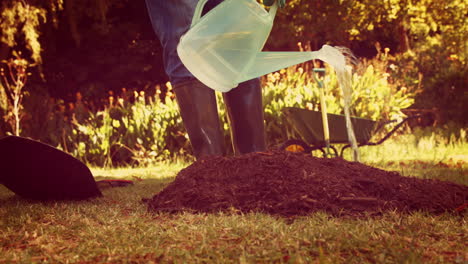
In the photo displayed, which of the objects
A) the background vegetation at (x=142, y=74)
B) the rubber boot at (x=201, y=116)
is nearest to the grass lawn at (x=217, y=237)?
the rubber boot at (x=201, y=116)

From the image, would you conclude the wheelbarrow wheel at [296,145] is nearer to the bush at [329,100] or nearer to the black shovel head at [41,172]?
the bush at [329,100]

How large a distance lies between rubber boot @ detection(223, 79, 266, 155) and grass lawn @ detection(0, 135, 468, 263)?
0.78 m

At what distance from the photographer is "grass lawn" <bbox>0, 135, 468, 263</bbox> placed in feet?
4.16

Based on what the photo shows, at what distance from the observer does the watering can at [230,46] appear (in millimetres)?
1979

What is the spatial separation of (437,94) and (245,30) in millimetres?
6310

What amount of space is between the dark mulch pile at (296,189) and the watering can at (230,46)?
0.38 meters

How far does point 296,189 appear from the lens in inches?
78.0

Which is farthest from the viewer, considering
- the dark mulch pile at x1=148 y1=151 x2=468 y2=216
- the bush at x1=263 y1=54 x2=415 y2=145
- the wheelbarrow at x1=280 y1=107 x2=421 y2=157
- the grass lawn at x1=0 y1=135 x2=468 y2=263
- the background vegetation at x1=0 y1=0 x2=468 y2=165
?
the background vegetation at x1=0 y1=0 x2=468 y2=165

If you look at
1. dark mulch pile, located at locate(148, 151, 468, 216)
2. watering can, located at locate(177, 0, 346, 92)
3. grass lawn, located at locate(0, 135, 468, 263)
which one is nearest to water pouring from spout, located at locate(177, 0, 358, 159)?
watering can, located at locate(177, 0, 346, 92)

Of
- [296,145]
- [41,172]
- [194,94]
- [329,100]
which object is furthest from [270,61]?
[329,100]

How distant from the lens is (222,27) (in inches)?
78.3

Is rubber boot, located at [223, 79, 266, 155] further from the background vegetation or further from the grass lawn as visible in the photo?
the background vegetation

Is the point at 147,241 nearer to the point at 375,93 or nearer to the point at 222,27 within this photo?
the point at 222,27

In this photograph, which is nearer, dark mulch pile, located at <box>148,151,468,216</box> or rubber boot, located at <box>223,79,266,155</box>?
dark mulch pile, located at <box>148,151,468,216</box>
